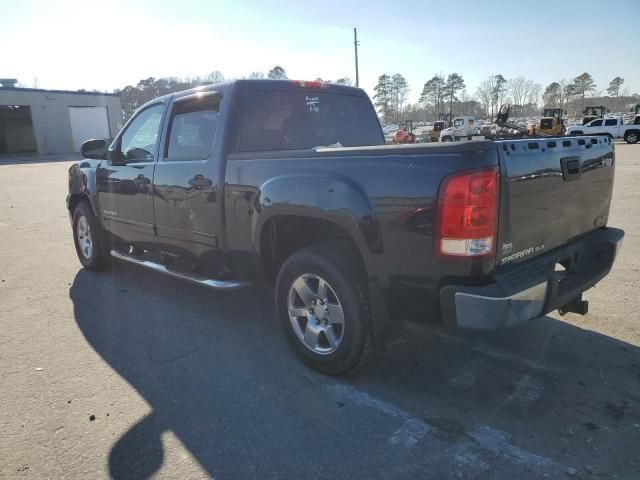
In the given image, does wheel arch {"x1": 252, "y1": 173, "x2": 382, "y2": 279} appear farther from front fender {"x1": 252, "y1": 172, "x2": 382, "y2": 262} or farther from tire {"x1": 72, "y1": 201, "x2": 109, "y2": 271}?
tire {"x1": 72, "y1": 201, "x2": 109, "y2": 271}

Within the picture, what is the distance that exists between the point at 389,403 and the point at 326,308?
2.35ft

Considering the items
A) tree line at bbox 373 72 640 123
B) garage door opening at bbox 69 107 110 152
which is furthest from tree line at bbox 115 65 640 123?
garage door opening at bbox 69 107 110 152

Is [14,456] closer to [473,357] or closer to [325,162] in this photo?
[325,162]

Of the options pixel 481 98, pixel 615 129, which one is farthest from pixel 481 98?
pixel 615 129

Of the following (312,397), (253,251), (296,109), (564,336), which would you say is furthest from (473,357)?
(296,109)

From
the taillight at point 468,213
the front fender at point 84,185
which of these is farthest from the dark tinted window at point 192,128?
the taillight at point 468,213

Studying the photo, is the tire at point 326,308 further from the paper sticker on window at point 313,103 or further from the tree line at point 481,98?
the tree line at point 481,98

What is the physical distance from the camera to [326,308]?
3.22 meters

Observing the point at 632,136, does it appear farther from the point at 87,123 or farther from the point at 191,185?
the point at 87,123

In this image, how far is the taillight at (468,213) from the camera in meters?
2.42

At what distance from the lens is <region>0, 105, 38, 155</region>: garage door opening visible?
170 feet

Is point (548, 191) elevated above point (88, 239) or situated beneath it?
elevated above

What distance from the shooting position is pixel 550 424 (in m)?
2.68

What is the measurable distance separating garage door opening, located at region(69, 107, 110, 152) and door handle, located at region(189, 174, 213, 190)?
4857 centimetres
